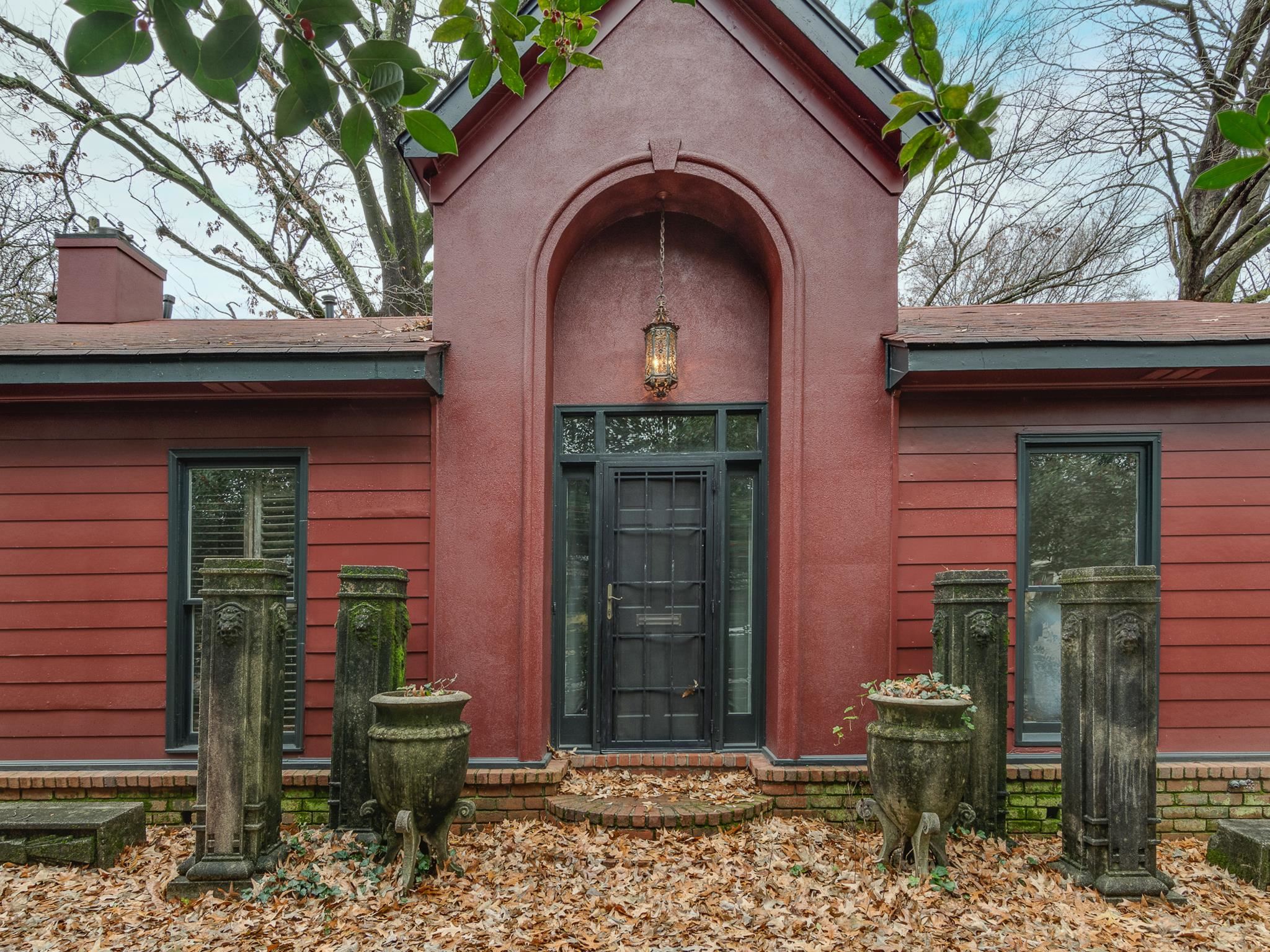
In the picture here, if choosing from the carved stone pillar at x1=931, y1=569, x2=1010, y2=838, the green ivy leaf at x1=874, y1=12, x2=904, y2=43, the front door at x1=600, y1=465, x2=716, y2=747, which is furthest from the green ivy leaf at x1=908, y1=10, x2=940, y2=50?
the front door at x1=600, y1=465, x2=716, y2=747

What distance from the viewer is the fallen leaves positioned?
13.0 feet

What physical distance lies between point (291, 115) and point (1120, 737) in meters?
4.73

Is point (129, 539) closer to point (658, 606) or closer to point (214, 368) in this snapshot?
point (214, 368)

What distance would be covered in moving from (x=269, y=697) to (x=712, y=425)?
11.8ft

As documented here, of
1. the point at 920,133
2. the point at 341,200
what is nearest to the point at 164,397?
the point at 920,133

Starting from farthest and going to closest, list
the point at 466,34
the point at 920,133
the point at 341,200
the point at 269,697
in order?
the point at 341,200 → the point at 269,697 → the point at 920,133 → the point at 466,34

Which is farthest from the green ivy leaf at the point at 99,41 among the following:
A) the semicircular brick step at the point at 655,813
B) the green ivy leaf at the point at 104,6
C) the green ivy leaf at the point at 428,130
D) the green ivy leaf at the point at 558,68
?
the semicircular brick step at the point at 655,813

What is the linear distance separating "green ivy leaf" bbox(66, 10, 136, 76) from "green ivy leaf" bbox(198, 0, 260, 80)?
0.13 m

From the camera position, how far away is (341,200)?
41.9 feet

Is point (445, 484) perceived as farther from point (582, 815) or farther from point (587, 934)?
point (587, 934)

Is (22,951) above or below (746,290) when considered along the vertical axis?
below

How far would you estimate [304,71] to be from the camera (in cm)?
177

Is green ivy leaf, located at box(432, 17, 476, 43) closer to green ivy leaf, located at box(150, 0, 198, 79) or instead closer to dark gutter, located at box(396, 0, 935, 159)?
green ivy leaf, located at box(150, 0, 198, 79)

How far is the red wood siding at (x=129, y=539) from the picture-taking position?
19.2ft
